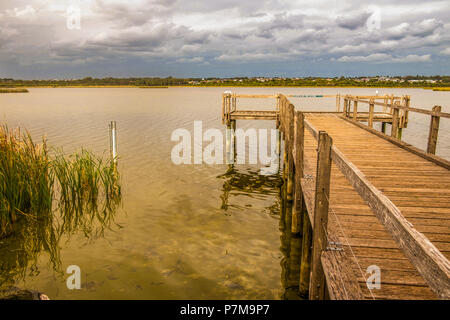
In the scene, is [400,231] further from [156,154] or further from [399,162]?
[156,154]

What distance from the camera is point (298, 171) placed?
24.6 ft

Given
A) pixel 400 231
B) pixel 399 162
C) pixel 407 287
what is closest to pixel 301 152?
pixel 399 162

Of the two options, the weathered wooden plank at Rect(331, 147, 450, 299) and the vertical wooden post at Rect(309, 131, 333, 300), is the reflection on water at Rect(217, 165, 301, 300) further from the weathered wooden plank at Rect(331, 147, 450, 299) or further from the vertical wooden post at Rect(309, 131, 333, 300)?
the weathered wooden plank at Rect(331, 147, 450, 299)

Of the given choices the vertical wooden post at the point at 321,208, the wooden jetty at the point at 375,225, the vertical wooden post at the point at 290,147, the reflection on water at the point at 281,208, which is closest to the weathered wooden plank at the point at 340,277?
the wooden jetty at the point at 375,225

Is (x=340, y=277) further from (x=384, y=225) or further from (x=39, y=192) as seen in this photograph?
(x=39, y=192)

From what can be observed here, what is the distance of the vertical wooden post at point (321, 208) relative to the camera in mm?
3938

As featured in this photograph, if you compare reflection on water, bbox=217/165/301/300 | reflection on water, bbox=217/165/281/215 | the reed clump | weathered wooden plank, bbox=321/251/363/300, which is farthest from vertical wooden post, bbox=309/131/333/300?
the reed clump

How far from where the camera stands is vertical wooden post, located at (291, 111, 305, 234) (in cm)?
745

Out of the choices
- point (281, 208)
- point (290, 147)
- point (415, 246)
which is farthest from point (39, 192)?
point (415, 246)

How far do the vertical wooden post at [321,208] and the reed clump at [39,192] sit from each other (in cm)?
609

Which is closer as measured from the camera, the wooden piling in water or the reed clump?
the reed clump

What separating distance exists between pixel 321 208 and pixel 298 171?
11.3ft

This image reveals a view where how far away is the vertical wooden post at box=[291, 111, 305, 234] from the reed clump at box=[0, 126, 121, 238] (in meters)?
4.71

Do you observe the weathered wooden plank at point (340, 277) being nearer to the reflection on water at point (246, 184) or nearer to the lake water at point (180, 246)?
the lake water at point (180, 246)
